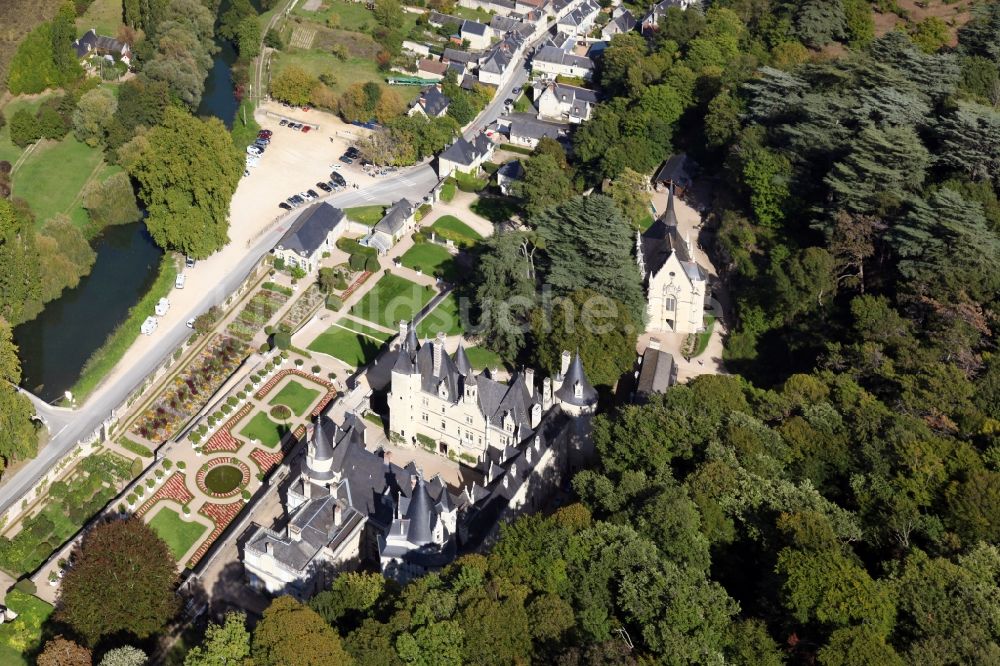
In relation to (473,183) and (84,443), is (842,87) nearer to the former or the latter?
(473,183)

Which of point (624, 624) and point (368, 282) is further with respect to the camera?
point (368, 282)

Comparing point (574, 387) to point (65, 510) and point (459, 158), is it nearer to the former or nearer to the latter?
point (65, 510)

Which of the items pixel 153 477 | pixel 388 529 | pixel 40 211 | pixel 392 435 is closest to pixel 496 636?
pixel 388 529

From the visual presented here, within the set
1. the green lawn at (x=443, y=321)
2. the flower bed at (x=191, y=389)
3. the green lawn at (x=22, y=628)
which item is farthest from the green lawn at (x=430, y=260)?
the green lawn at (x=22, y=628)

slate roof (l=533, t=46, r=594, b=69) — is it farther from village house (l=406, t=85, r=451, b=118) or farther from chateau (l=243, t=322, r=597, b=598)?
chateau (l=243, t=322, r=597, b=598)

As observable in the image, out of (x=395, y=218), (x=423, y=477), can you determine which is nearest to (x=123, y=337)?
(x=395, y=218)
